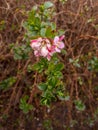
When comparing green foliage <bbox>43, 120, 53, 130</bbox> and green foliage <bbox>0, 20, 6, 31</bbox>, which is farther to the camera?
green foliage <bbox>43, 120, 53, 130</bbox>

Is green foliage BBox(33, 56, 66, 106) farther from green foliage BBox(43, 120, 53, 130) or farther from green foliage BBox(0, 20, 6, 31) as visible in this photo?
green foliage BBox(43, 120, 53, 130)

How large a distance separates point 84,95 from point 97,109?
18 cm

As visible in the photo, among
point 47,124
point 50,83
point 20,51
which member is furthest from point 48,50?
point 47,124

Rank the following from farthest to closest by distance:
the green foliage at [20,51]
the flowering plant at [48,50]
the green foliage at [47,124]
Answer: the green foliage at [47,124]
the green foliage at [20,51]
the flowering plant at [48,50]

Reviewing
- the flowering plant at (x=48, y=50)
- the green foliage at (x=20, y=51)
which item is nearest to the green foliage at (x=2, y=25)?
the green foliage at (x=20, y=51)

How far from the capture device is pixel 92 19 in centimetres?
247

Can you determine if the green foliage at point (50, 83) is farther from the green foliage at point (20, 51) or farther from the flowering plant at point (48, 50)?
the green foliage at point (20, 51)

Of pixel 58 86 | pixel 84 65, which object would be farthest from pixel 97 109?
pixel 58 86

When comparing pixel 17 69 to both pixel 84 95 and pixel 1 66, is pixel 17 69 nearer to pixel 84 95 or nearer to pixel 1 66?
pixel 1 66

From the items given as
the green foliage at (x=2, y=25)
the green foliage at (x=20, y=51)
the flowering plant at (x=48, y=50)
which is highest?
the flowering plant at (x=48, y=50)

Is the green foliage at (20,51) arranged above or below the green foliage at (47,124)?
above

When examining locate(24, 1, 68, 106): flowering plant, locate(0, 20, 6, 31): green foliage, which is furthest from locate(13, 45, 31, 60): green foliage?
locate(24, 1, 68, 106): flowering plant

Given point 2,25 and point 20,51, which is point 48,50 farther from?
point 2,25

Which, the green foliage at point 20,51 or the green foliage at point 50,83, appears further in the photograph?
the green foliage at point 20,51
